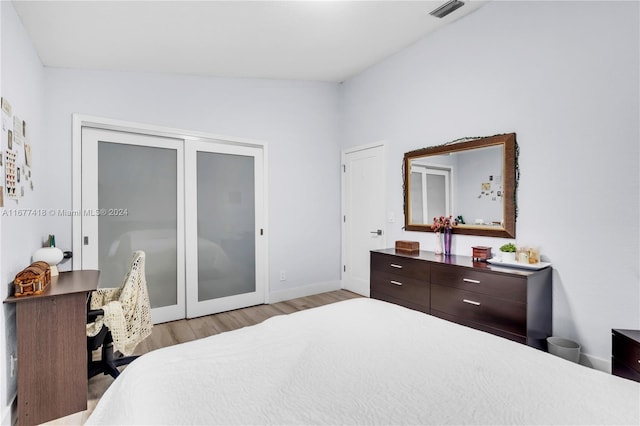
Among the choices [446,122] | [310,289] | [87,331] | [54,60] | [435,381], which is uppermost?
[54,60]

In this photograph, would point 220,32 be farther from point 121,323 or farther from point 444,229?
point 444,229

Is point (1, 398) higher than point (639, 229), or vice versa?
point (639, 229)

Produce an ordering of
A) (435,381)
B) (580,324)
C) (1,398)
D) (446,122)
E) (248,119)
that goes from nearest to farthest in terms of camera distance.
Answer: (435,381), (1,398), (580,324), (446,122), (248,119)

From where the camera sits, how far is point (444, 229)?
3328mm

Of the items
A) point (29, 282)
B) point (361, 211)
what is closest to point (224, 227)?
point (361, 211)

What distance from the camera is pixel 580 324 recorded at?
246 centimetres

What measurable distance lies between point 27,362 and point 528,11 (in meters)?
4.39

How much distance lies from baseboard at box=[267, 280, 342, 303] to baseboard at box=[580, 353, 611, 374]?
2938 mm

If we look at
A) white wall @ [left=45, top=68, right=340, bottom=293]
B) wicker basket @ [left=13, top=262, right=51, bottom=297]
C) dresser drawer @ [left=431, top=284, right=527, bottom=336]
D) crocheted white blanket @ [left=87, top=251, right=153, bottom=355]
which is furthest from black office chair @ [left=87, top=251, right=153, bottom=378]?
dresser drawer @ [left=431, top=284, right=527, bottom=336]

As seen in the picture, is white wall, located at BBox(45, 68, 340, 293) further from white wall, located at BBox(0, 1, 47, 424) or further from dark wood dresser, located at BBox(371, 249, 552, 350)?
dark wood dresser, located at BBox(371, 249, 552, 350)

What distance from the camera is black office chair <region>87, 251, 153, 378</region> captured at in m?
2.15

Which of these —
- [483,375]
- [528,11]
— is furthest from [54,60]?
[528,11]

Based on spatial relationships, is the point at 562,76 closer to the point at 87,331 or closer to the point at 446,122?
the point at 446,122

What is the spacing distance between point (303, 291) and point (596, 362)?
3.11 m
